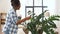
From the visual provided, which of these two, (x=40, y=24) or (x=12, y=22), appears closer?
(x=40, y=24)

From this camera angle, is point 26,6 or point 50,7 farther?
point 26,6

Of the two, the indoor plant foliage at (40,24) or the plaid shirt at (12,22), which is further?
the plaid shirt at (12,22)

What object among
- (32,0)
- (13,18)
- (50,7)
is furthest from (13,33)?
(32,0)

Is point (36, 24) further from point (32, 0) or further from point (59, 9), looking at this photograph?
point (32, 0)

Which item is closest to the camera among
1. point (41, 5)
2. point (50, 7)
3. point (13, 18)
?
point (13, 18)

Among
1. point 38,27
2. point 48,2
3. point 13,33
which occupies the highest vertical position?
point 48,2

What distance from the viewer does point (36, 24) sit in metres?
2.03

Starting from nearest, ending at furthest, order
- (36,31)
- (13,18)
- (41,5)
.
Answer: (36,31) → (13,18) → (41,5)

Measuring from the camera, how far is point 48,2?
19.2ft

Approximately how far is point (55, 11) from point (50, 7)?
509 millimetres

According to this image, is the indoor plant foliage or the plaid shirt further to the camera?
the plaid shirt

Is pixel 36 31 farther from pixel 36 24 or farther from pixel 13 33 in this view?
pixel 13 33

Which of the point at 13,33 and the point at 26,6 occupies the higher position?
the point at 26,6

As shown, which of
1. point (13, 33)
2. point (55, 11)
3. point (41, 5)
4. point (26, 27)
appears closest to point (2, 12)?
point (41, 5)
